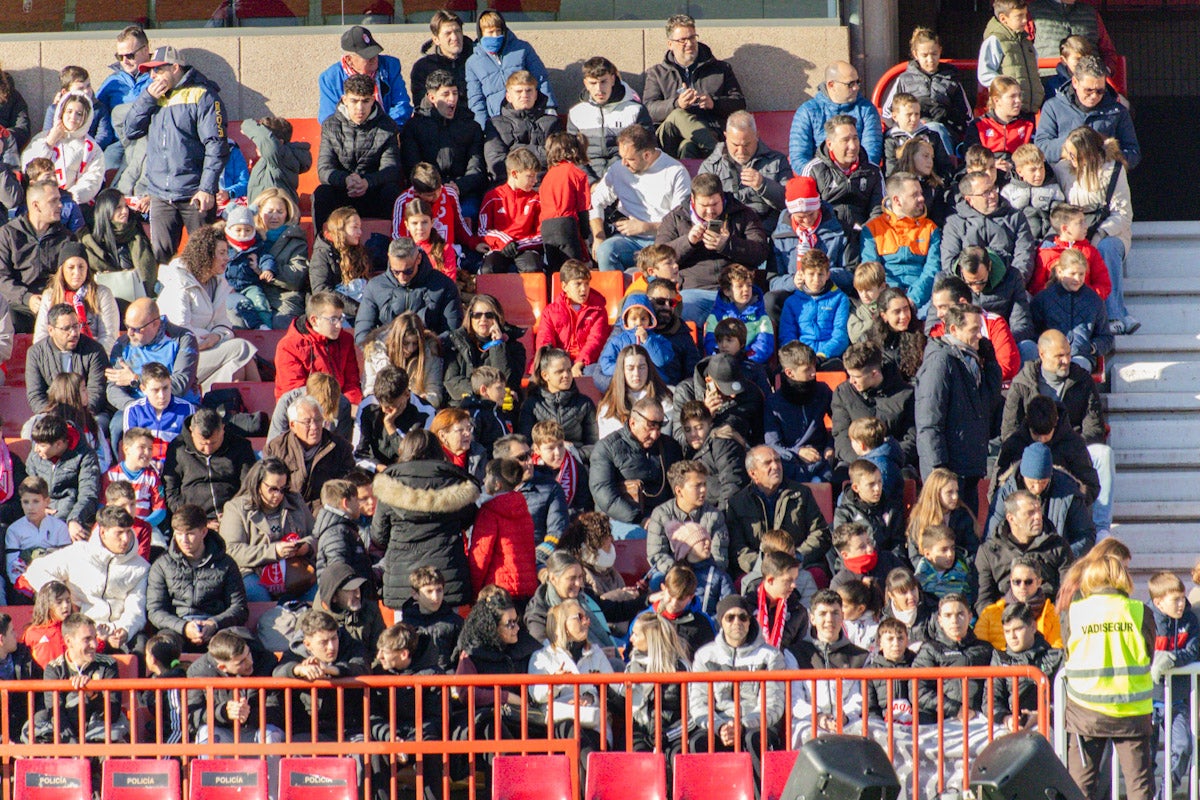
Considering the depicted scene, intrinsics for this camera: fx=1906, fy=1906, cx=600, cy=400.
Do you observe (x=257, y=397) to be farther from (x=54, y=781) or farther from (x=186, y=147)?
(x=54, y=781)

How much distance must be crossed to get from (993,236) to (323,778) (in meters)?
5.72

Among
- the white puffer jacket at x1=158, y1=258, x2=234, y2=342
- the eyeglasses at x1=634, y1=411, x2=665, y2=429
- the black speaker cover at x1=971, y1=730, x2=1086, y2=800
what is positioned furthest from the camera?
the white puffer jacket at x1=158, y1=258, x2=234, y2=342

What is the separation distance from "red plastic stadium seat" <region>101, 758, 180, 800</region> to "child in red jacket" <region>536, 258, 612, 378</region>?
160 inches

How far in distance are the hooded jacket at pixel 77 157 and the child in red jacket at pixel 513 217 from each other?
2640 millimetres

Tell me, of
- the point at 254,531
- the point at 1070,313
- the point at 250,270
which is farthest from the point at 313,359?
the point at 1070,313

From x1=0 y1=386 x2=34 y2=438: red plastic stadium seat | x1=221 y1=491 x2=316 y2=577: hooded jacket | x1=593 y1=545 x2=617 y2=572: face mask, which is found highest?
x1=0 y1=386 x2=34 y2=438: red plastic stadium seat

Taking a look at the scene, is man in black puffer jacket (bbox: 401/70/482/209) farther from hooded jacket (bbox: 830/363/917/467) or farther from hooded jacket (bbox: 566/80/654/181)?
hooded jacket (bbox: 830/363/917/467)

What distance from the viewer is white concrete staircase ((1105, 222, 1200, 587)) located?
11094 millimetres

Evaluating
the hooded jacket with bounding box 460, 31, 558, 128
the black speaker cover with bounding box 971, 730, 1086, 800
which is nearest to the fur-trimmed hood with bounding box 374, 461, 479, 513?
the black speaker cover with bounding box 971, 730, 1086, 800

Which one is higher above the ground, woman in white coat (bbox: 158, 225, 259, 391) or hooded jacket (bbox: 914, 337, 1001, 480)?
woman in white coat (bbox: 158, 225, 259, 391)

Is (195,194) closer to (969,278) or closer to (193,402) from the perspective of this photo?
(193,402)

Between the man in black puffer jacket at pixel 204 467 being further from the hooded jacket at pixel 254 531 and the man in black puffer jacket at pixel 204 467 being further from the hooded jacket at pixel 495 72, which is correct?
the hooded jacket at pixel 495 72

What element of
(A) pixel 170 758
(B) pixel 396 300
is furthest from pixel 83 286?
(A) pixel 170 758

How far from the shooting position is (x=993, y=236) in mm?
11672
